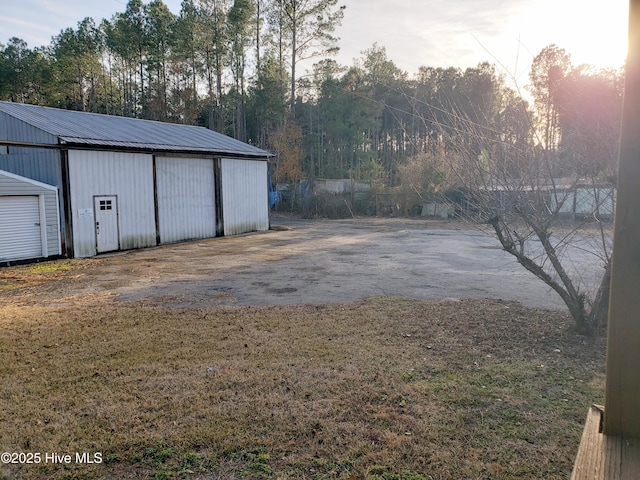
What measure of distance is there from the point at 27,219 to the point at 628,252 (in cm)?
1463

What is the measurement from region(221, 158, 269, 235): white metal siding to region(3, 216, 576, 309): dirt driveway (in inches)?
108

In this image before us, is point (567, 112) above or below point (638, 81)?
above

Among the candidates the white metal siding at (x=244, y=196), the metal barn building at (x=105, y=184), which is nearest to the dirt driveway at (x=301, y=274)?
the metal barn building at (x=105, y=184)

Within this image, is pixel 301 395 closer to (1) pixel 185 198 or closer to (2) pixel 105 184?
(2) pixel 105 184

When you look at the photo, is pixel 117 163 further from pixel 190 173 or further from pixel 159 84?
pixel 159 84

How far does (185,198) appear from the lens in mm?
17891

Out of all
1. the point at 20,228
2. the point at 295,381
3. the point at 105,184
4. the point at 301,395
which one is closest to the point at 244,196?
the point at 105,184

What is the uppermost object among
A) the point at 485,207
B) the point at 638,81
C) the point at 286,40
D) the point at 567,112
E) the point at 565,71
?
the point at 286,40

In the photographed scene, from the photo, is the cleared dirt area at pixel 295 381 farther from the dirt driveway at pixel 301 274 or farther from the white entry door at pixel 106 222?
the white entry door at pixel 106 222

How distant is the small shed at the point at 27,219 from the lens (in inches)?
479

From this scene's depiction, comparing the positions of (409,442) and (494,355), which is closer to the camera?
(409,442)

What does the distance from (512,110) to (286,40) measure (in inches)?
1309

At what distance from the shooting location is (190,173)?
18.2 metres

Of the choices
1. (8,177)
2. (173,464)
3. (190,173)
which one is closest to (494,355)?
(173,464)
